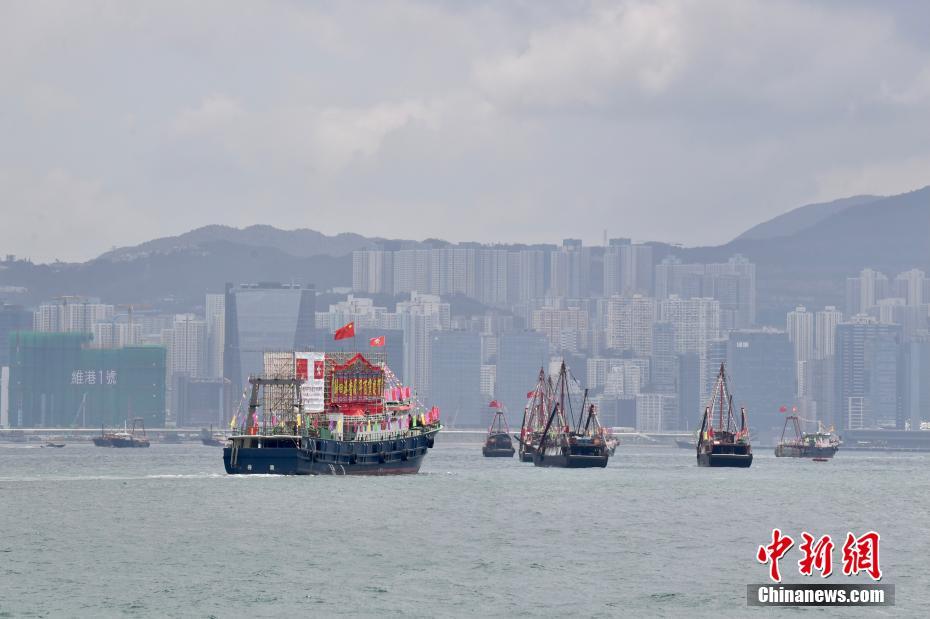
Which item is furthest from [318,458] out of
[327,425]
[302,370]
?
[302,370]

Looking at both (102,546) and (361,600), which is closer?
(361,600)

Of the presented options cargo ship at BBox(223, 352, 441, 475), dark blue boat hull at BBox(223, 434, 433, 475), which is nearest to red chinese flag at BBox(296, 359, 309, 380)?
cargo ship at BBox(223, 352, 441, 475)

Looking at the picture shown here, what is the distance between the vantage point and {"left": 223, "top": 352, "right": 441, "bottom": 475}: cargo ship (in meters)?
168

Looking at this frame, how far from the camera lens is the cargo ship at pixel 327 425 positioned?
167500mm

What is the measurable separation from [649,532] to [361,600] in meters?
36.8

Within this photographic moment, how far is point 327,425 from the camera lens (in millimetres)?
177250

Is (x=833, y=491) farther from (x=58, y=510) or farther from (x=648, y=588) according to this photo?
(x=648, y=588)

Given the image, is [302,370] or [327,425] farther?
[302,370]

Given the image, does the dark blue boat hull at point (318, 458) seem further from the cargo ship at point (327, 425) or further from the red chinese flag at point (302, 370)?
the red chinese flag at point (302, 370)

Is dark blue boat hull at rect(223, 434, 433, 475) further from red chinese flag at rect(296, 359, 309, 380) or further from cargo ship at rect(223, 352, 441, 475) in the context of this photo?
red chinese flag at rect(296, 359, 309, 380)

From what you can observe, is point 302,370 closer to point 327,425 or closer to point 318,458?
point 327,425

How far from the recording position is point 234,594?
82438 mm

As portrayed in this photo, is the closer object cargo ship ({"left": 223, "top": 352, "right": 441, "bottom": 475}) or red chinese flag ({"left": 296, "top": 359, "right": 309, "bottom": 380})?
cargo ship ({"left": 223, "top": 352, "right": 441, "bottom": 475})

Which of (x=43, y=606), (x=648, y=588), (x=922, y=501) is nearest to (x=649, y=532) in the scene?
(x=648, y=588)
